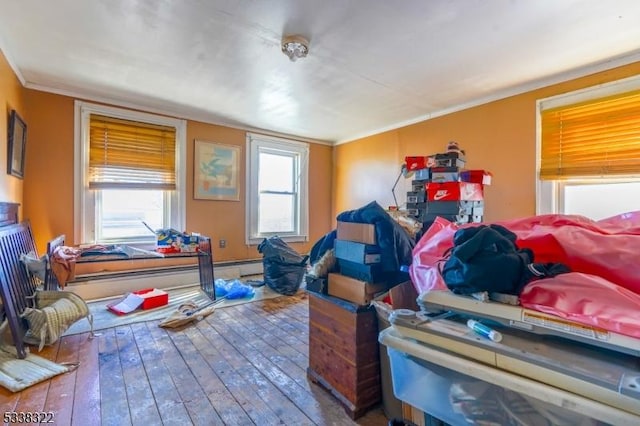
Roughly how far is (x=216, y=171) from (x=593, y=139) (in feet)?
13.6

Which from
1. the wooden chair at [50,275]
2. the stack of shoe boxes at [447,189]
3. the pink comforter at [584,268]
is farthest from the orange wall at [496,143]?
the wooden chair at [50,275]

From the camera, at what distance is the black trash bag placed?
150 inches

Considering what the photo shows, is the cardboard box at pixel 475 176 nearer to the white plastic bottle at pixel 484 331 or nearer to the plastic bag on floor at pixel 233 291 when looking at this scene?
the white plastic bottle at pixel 484 331

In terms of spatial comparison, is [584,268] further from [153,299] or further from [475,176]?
[153,299]

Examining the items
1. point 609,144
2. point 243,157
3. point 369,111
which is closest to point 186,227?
point 243,157

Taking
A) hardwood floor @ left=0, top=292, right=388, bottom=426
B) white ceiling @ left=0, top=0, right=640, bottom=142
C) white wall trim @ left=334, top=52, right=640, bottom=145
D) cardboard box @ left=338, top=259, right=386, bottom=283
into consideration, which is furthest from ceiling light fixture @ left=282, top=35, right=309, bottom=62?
hardwood floor @ left=0, top=292, right=388, bottom=426

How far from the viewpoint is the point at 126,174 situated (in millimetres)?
3713

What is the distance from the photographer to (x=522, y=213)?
307 centimetres

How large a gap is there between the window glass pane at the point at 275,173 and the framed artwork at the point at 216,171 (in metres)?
0.45

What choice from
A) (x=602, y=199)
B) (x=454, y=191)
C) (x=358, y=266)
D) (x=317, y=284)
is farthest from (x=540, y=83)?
(x=317, y=284)

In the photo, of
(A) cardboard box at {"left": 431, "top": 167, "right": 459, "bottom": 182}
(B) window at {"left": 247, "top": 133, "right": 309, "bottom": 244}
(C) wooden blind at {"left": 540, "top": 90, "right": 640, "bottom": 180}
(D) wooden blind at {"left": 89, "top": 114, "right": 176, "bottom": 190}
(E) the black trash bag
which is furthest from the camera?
(B) window at {"left": 247, "top": 133, "right": 309, "bottom": 244}

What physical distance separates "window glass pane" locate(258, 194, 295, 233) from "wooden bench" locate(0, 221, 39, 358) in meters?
2.74

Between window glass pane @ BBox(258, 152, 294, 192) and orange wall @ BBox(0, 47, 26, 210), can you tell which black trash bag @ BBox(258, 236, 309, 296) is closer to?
window glass pane @ BBox(258, 152, 294, 192)

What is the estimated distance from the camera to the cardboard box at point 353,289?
5.25 ft
